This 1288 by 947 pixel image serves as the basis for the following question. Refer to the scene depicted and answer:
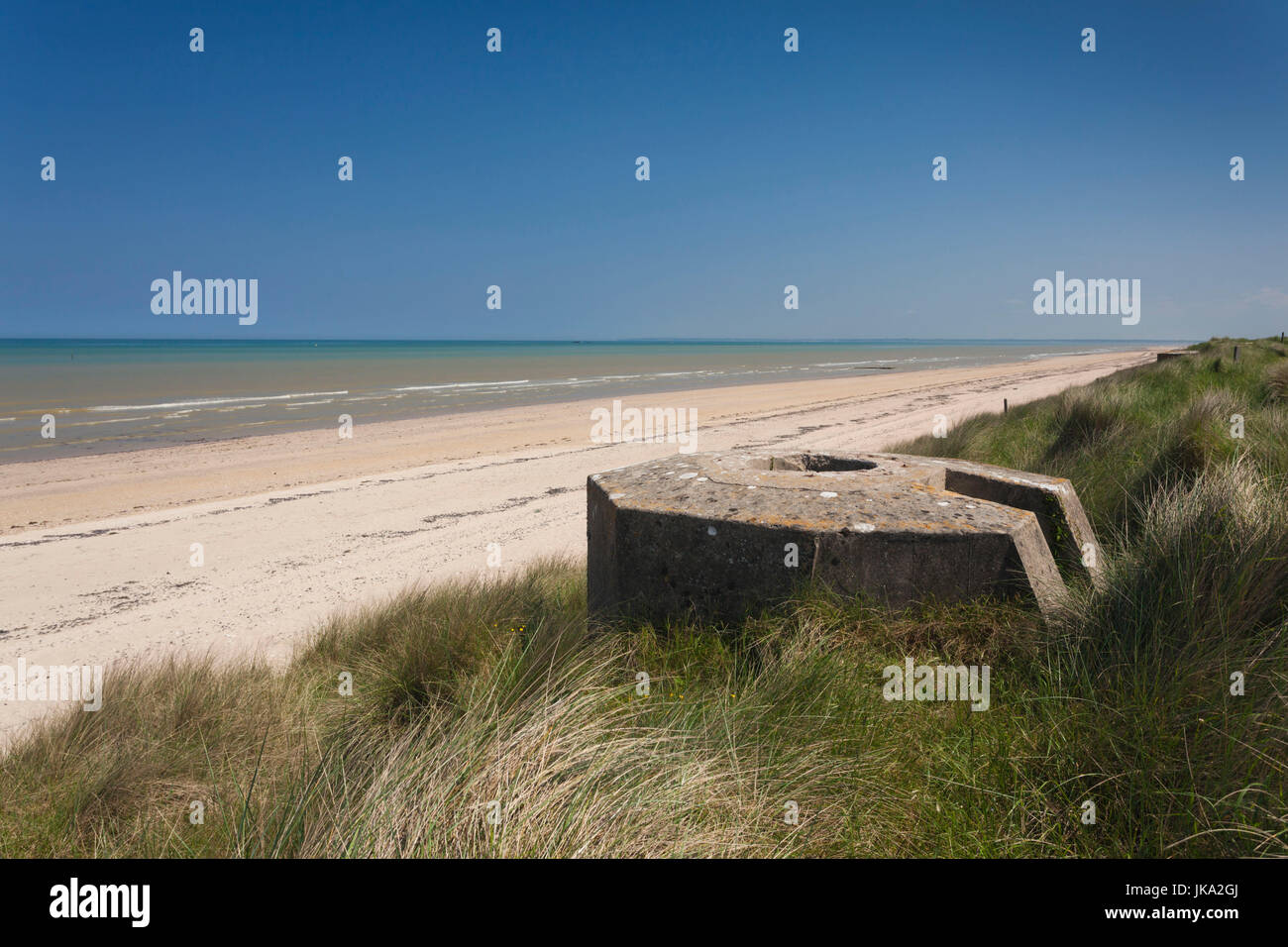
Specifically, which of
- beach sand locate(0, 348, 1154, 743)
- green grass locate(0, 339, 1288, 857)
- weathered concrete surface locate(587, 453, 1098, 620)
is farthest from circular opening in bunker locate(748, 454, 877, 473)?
beach sand locate(0, 348, 1154, 743)

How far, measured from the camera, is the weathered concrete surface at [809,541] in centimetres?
302

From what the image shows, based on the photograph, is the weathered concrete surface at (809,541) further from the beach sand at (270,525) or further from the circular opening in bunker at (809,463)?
the beach sand at (270,525)

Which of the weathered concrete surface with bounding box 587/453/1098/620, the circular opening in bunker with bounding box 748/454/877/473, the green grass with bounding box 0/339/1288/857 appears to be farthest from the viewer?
the circular opening in bunker with bounding box 748/454/877/473

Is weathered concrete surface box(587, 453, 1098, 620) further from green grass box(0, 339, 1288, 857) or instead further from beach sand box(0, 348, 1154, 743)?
beach sand box(0, 348, 1154, 743)

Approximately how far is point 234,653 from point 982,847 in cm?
422

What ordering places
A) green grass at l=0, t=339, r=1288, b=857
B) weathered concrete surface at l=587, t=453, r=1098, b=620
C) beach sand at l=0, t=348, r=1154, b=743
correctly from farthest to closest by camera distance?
beach sand at l=0, t=348, r=1154, b=743 → weathered concrete surface at l=587, t=453, r=1098, b=620 → green grass at l=0, t=339, r=1288, b=857

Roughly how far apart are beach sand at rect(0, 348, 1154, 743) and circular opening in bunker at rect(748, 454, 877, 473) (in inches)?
95.8

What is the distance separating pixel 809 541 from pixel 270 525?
680 cm

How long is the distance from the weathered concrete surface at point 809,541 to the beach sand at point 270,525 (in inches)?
94.2

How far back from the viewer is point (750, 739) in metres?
2.27

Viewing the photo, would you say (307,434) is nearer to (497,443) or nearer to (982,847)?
(497,443)

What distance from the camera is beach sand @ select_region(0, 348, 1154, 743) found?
16.4 ft

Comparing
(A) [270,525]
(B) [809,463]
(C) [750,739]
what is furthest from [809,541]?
(A) [270,525]
